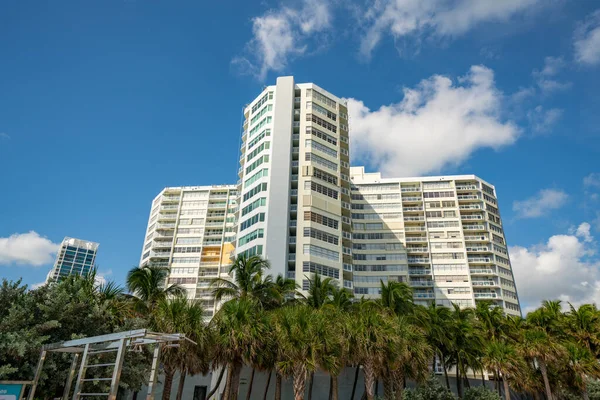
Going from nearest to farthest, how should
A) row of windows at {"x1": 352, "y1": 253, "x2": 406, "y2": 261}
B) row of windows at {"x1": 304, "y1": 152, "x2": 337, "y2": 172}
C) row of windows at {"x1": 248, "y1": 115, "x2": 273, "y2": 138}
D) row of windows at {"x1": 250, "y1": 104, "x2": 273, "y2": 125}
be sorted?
row of windows at {"x1": 304, "y1": 152, "x2": 337, "y2": 172} < row of windows at {"x1": 248, "y1": 115, "x2": 273, "y2": 138} < row of windows at {"x1": 250, "y1": 104, "x2": 273, "y2": 125} < row of windows at {"x1": 352, "y1": 253, "x2": 406, "y2": 261}

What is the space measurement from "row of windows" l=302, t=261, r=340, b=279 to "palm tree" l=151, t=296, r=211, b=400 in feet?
101

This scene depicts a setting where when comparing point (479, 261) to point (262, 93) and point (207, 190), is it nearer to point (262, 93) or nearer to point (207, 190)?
point (262, 93)

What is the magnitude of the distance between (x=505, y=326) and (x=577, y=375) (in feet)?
30.3

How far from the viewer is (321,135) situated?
7462cm

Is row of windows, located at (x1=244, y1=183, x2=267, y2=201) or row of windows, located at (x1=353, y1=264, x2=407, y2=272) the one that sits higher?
row of windows, located at (x1=244, y1=183, x2=267, y2=201)

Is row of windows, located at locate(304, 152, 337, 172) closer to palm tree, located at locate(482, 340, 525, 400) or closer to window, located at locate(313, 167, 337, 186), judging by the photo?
window, located at locate(313, 167, 337, 186)

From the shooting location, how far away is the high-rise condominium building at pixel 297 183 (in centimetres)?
6328

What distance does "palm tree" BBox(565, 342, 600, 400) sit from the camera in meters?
41.9

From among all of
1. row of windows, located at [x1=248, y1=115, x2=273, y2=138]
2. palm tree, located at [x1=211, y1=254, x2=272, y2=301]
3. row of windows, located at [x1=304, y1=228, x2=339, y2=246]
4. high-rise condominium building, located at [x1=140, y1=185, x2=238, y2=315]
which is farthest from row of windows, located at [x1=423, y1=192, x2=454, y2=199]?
palm tree, located at [x1=211, y1=254, x2=272, y2=301]

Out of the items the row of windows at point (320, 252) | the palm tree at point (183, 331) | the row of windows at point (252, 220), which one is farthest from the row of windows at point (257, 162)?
the palm tree at point (183, 331)

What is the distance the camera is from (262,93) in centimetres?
7938

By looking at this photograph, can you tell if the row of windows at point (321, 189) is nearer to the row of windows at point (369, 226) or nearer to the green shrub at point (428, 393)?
the row of windows at point (369, 226)

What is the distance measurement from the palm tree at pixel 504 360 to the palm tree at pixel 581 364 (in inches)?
219

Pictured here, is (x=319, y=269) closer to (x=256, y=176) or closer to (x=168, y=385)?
(x=256, y=176)
